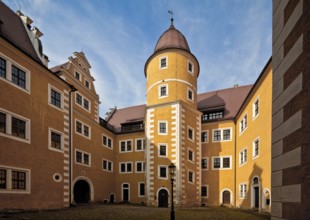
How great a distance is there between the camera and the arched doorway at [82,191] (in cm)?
2703

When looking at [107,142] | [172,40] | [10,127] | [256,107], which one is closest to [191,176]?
[256,107]

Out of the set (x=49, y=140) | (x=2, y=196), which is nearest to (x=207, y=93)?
(x=49, y=140)

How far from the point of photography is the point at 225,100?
1330 inches

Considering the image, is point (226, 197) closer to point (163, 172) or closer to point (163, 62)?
point (163, 172)

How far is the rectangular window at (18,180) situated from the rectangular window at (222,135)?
921 inches

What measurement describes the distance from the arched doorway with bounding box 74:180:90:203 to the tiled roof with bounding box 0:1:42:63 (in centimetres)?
1572

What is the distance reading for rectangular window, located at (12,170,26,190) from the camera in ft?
47.4

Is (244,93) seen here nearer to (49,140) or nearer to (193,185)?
(193,185)

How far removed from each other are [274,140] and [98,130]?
26.3m

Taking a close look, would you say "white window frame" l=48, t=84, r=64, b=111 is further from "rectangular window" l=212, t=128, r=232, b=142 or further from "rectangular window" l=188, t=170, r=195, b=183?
"rectangular window" l=212, t=128, r=232, b=142

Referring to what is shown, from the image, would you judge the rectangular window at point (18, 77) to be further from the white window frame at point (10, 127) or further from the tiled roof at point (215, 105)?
the tiled roof at point (215, 105)

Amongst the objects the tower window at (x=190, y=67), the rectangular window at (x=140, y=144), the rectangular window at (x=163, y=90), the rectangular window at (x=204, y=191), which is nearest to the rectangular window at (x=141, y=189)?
the rectangular window at (x=140, y=144)

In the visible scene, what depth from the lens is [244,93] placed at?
33.6 m

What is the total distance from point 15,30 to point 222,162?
27.1 m
